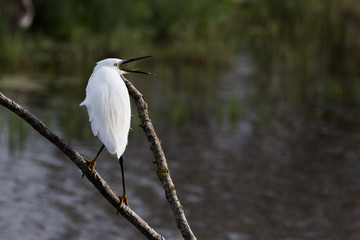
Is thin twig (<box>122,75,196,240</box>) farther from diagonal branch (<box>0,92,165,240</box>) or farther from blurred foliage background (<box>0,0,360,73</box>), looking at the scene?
blurred foliage background (<box>0,0,360,73</box>)

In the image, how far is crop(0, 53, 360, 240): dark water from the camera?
6.99 m

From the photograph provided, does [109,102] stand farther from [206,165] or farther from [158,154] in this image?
[206,165]

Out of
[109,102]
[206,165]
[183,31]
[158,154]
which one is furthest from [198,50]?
[109,102]

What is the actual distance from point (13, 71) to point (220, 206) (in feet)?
24.6

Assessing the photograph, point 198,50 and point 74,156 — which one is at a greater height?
point 198,50

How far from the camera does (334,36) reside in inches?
883

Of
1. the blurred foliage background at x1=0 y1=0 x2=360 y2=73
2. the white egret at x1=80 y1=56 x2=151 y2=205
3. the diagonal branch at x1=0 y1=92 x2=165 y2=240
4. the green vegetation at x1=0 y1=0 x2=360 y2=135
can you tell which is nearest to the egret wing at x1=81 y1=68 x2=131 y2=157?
the white egret at x1=80 y1=56 x2=151 y2=205

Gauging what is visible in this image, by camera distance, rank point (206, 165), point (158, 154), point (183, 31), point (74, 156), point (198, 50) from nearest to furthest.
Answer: point (74, 156)
point (158, 154)
point (206, 165)
point (198, 50)
point (183, 31)

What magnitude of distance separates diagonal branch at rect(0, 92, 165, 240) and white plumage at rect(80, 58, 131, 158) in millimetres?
111

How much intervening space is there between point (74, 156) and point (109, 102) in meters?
0.21

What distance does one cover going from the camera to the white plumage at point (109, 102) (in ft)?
7.29

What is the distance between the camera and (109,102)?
225cm

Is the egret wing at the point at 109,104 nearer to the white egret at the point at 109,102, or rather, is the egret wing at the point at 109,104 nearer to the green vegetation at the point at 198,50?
the white egret at the point at 109,102

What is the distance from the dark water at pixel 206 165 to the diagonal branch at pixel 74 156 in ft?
13.7
